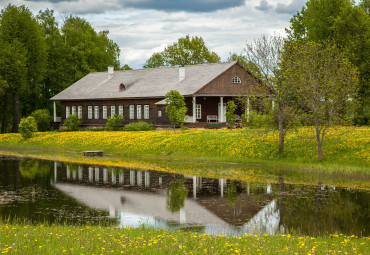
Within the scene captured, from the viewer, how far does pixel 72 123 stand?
186ft

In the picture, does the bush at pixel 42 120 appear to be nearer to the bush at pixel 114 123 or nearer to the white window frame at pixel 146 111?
the bush at pixel 114 123

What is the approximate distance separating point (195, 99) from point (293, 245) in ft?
126

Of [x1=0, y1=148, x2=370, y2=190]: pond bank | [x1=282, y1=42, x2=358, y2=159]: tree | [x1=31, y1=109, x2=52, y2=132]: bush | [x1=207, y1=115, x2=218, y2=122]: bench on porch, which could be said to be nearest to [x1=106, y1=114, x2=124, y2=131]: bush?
[x1=207, y1=115, x2=218, y2=122]: bench on porch

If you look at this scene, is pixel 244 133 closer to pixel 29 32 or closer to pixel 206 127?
pixel 206 127

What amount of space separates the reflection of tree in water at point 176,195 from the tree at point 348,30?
2659 centimetres

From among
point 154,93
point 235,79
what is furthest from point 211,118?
point 154,93

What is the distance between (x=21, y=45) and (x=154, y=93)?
17637 mm

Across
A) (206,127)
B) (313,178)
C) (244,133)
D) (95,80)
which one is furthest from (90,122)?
(313,178)

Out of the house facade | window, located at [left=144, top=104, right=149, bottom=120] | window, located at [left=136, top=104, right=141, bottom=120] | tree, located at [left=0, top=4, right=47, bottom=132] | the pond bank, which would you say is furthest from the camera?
tree, located at [left=0, top=4, right=47, bottom=132]

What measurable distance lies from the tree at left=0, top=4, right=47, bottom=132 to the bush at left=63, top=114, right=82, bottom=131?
22.3 feet

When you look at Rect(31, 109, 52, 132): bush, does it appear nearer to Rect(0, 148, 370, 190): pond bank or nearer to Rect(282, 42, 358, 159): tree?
Rect(0, 148, 370, 190): pond bank

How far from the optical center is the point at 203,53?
84438 mm

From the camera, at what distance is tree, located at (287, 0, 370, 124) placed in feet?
151

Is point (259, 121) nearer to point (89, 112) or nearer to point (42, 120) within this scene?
point (89, 112)
